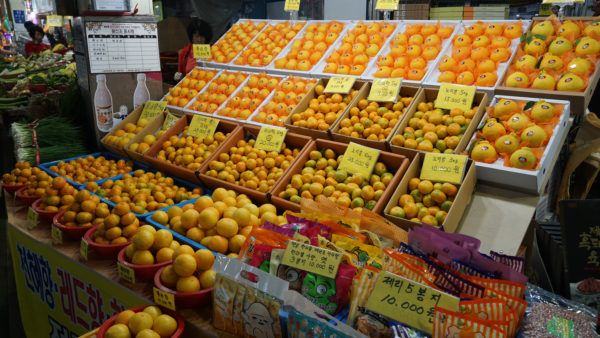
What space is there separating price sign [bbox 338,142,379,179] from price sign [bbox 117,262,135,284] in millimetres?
1216

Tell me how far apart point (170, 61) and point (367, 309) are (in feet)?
19.4

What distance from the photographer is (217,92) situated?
349cm

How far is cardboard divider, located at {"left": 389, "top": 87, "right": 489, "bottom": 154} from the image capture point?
231cm

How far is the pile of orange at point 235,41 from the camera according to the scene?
155 inches

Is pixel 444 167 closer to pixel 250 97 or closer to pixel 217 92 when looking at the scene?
pixel 250 97

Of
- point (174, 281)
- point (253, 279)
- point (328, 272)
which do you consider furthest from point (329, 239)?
point (174, 281)

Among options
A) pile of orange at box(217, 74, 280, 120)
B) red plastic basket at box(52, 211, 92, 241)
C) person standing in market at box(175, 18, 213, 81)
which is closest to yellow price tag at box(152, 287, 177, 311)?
red plastic basket at box(52, 211, 92, 241)

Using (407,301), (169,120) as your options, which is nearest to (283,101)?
(169,120)

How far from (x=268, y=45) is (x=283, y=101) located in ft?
3.09

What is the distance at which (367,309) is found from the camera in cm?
126

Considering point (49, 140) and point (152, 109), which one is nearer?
point (49, 140)

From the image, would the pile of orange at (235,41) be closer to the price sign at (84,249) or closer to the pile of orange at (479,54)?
the pile of orange at (479,54)

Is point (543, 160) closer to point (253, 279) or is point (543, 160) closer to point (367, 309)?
point (367, 309)

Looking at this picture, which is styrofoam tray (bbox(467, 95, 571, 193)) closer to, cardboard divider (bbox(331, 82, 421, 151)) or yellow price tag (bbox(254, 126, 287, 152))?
cardboard divider (bbox(331, 82, 421, 151))
